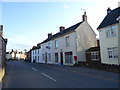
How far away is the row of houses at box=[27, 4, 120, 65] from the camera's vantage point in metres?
20.6

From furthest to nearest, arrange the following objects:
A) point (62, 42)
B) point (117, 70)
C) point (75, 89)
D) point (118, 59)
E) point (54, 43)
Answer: point (54, 43), point (62, 42), point (118, 59), point (117, 70), point (75, 89)

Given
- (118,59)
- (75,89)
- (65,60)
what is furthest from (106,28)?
(75,89)

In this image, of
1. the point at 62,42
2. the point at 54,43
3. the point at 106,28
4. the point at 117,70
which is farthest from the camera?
the point at 54,43

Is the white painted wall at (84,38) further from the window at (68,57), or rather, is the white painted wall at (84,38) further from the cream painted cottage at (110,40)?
the cream painted cottage at (110,40)

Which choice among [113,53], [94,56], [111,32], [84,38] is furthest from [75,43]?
[113,53]

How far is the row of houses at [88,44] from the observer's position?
2058 cm

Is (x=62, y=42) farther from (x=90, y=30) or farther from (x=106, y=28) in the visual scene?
(x=106, y=28)

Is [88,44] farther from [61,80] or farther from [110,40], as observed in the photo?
[61,80]

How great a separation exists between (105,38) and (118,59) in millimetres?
4240

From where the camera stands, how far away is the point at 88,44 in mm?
30312

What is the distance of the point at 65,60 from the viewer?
31922 millimetres

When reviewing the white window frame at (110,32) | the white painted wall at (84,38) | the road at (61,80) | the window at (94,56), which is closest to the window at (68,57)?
the white painted wall at (84,38)

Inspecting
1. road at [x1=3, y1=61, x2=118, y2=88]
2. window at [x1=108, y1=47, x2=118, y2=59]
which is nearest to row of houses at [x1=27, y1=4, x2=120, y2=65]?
window at [x1=108, y1=47, x2=118, y2=59]

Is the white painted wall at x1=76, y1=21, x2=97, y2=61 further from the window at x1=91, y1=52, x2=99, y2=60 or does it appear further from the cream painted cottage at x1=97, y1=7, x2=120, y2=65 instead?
the cream painted cottage at x1=97, y1=7, x2=120, y2=65
